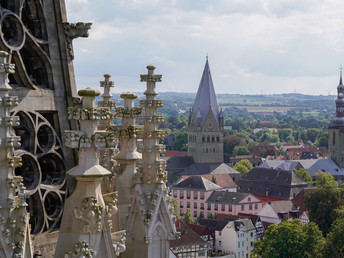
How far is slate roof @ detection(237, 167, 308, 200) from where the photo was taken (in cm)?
16125

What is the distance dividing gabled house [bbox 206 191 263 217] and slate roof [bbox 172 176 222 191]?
7.50 meters

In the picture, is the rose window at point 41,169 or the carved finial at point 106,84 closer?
the rose window at point 41,169

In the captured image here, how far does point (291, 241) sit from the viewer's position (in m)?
86.7

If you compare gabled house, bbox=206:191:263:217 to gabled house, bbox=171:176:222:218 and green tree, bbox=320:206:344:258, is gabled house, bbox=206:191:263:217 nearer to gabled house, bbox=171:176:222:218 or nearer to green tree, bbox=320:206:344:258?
gabled house, bbox=171:176:222:218

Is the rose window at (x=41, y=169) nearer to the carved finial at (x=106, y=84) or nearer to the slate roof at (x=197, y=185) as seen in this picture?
the carved finial at (x=106, y=84)

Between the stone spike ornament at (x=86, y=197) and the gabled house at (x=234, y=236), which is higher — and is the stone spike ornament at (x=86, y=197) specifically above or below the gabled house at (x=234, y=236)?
above

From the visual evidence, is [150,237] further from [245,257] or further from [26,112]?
[245,257]

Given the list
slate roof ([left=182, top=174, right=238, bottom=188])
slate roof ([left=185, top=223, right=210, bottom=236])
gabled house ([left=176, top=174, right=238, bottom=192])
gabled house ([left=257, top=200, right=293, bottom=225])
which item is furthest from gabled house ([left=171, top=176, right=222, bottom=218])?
slate roof ([left=185, top=223, right=210, bottom=236])

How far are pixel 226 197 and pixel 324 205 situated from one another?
34.9 m

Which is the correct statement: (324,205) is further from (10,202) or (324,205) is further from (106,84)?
(10,202)

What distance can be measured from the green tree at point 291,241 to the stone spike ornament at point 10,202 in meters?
79.3

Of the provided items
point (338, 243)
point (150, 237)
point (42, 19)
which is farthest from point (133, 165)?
point (338, 243)

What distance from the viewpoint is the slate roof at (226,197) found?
450 feet

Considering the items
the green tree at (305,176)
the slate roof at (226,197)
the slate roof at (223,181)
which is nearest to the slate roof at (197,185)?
the slate roof at (226,197)
